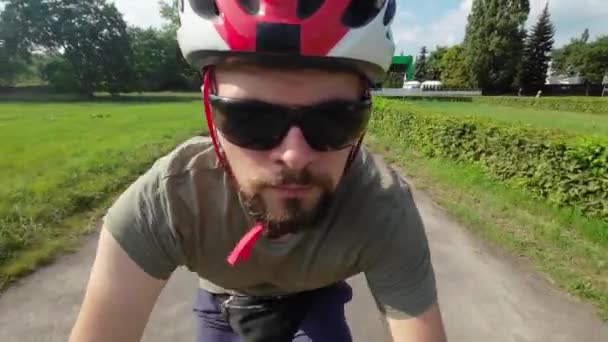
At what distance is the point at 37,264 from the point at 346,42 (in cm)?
426

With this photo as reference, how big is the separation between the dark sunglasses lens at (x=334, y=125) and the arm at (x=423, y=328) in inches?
25.2

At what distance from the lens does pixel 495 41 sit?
57188 mm

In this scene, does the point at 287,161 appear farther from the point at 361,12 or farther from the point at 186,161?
the point at 361,12

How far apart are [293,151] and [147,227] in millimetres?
542

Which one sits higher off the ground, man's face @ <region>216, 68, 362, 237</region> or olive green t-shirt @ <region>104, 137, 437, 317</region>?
man's face @ <region>216, 68, 362, 237</region>

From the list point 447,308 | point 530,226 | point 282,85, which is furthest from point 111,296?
point 530,226

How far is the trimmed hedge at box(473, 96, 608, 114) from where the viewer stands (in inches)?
1499

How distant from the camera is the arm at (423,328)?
153 centimetres

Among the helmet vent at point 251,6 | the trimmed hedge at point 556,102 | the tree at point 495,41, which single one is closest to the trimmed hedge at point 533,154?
the helmet vent at point 251,6

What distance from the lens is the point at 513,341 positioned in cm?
362

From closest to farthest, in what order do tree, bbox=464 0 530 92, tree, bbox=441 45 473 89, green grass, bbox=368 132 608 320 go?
green grass, bbox=368 132 608 320 → tree, bbox=464 0 530 92 → tree, bbox=441 45 473 89

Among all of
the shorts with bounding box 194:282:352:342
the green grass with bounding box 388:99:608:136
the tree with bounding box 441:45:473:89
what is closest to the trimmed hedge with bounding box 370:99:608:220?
the green grass with bounding box 388:99:608:136

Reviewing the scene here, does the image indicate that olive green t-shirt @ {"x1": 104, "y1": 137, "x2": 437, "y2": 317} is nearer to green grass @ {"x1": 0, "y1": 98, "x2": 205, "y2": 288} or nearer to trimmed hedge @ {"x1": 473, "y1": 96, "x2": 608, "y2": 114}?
green grass @ {"x1": 0, "y1": 98, "x2": 205, "y2": 288}

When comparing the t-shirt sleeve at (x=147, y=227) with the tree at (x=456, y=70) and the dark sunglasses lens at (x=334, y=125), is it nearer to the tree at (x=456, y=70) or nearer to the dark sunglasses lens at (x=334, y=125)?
the dark sunglasses lens at (x=334, y=125)
